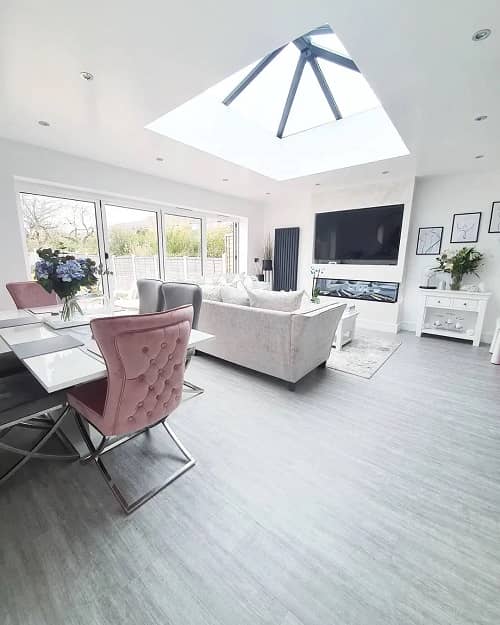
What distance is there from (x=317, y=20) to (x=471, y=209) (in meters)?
4.05

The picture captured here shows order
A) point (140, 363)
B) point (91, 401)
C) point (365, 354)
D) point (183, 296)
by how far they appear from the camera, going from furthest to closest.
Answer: point (365, 354) < point (183, 296) < point (91, 401) < point (140, 363)

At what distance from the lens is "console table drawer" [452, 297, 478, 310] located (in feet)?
12.8

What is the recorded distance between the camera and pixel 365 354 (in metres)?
3.50

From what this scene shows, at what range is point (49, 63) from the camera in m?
1.83

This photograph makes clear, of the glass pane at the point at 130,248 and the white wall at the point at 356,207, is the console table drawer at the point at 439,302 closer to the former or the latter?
the white wall at the point at 356,207

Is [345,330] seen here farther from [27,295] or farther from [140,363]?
[27,295]

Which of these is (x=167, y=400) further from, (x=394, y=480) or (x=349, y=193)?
(x=349, y=193)

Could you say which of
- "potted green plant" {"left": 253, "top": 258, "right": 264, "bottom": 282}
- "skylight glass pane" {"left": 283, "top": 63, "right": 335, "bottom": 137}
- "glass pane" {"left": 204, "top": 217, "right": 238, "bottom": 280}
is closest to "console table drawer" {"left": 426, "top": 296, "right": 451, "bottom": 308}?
"skylight glass pane" {"left": 283, "top": 63, "right": 335, "bottom": 137}

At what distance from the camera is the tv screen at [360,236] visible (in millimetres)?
4633

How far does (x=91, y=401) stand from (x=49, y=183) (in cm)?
338

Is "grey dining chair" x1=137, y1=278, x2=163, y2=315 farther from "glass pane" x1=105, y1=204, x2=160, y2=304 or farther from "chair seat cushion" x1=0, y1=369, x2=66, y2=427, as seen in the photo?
"glass pane" x1=105, y1=204, x2=160, y2=304

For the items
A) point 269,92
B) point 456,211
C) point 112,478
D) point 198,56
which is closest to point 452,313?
point 456,211

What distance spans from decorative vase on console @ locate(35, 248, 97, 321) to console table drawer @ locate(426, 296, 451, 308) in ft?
15.4

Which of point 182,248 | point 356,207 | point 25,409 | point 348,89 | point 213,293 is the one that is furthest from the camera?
point 182,248
